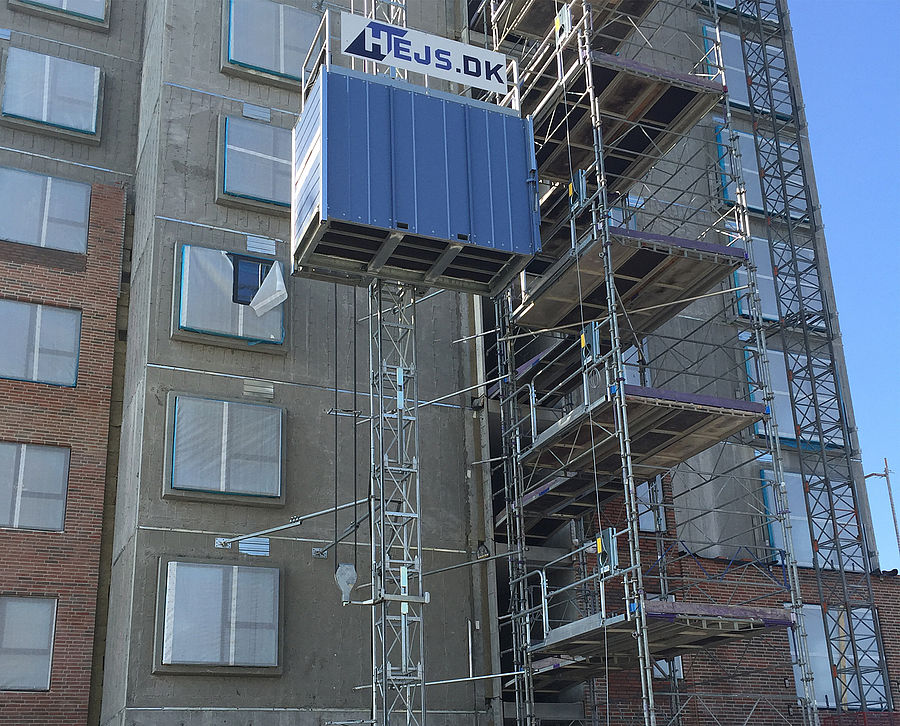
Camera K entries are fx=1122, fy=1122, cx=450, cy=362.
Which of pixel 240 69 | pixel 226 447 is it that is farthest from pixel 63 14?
pixel 226 447

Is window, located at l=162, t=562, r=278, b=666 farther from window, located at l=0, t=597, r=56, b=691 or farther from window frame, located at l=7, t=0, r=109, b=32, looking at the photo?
window frame, located at l=7, t=0, r=109, b=32

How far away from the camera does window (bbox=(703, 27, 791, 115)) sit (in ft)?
122

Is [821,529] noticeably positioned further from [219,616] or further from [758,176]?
[219,616]

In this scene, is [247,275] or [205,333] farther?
[247,275]

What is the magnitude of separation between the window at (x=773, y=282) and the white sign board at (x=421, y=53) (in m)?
12.4

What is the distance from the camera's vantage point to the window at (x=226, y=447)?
2347cm

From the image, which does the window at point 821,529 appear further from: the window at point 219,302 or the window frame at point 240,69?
the window frame at point 240,69

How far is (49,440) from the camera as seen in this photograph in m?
25.1

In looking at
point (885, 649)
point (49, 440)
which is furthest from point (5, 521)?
point (885, 649)

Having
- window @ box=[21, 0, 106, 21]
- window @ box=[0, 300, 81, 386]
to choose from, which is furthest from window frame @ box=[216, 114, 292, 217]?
window @ box=[21, 0, 106, 21]

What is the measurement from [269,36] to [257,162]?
3.67 meters

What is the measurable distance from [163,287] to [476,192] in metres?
7.30

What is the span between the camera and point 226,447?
78.4 feet

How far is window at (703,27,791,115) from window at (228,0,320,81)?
48.0 feet
